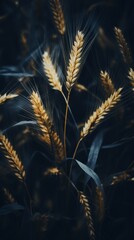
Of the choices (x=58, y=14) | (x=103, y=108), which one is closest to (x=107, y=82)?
(x=103, y=108)

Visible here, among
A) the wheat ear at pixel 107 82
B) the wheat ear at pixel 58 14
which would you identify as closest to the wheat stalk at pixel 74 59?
the wheat ear at pixel 107 82

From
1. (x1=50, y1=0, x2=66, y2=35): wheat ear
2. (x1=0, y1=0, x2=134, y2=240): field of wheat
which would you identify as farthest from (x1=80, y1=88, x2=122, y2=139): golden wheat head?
(x1=50, y1=0, x2=66, y2=35): wheat ear

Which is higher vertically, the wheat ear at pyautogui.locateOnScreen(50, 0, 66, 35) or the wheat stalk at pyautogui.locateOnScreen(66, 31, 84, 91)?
the wheat ear at pyautogui.locateOnScreen(50, 0, 66, 35)

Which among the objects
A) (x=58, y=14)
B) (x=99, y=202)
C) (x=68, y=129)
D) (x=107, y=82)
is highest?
(x=58, y=14)

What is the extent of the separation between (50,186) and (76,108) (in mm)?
299

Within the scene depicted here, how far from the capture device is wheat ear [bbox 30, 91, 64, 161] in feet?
2.29

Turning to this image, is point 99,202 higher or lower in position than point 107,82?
lower

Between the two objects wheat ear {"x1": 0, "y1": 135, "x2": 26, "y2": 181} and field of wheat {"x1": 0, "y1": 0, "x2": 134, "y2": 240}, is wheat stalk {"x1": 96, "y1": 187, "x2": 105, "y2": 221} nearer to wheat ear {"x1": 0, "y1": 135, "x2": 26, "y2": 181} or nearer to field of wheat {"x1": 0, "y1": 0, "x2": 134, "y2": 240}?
field of wheat {"x1": 0, "y1": 0, "x2": 134, "y2": 240}

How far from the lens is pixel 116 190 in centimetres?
103

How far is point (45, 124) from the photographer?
29.1 inches

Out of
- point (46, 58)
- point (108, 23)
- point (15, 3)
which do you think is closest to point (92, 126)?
point (46, 58)

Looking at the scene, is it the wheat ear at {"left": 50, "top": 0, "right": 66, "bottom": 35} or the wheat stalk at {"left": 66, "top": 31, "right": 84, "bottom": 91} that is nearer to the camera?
the wheat stalk at {"left": 66, "top": 31, "right": 84, "bottom": 91}

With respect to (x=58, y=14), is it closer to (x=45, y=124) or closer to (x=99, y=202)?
(x=45, y=124)

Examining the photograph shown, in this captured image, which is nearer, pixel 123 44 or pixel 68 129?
pixel 123 44
